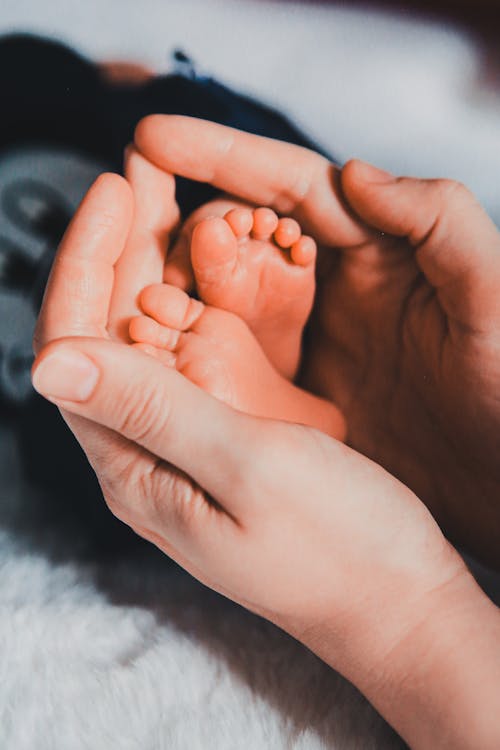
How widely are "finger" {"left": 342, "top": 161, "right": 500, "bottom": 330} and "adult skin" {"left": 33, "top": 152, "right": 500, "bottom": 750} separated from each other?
163 mm

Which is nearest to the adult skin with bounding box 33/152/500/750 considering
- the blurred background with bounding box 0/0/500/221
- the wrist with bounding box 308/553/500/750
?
the wrist with bounding box 308/553/500/750

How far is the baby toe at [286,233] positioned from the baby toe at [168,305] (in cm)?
9

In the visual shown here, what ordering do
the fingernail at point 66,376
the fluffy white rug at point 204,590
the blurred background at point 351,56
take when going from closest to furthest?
the fingernail at point 66,376
the fluffy white rug at point 204,590
the blurred background at point 351,56

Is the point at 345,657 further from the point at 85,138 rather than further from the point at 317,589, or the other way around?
the point at 85,138

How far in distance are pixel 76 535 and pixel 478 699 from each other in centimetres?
36

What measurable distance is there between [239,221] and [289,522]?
0.23 meters

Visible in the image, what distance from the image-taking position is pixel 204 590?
0.58 metres

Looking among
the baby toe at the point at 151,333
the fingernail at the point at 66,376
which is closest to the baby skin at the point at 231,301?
the baby toe at the point at 151,333

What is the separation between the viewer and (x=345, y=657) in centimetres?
47

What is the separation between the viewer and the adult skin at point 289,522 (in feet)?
1.33

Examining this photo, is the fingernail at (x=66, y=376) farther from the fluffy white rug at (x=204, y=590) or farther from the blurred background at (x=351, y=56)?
the blurred background at (x=351, y=56)

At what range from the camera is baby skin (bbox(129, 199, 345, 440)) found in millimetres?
499

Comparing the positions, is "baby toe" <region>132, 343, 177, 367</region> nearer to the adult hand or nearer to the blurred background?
the adult hand

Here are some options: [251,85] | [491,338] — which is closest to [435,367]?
[491,338]
